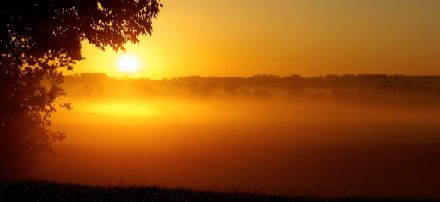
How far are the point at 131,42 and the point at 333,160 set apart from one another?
74.0 meters

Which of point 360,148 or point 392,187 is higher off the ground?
point 360,148

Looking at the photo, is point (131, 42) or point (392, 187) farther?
point (392, 187)

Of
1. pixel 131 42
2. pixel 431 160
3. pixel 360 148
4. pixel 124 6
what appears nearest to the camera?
pixel 124 6

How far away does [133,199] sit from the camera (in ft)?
Answer: 56.4

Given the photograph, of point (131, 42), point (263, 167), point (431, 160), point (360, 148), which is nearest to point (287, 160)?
point (263, 167)

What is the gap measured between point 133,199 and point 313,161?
75681 millimetres

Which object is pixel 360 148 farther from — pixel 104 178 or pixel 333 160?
pixel 104 178

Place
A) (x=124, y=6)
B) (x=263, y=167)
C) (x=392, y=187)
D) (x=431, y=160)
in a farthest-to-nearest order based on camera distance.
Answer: (x=431, y=160), (x=263, y=167), (x=392, y=187), (x=124, y=6)

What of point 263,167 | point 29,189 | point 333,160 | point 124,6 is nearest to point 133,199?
point 29,189

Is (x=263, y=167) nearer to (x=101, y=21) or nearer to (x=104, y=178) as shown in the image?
(x=104, y=178)

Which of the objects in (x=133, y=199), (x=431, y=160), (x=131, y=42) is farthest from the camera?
(x=431, y=160)

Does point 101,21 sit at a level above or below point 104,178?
above

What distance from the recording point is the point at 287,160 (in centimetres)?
8969

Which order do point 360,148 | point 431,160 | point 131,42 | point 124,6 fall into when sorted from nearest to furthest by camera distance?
point 124,6, point 131,42, point 431,160, point 360,148
